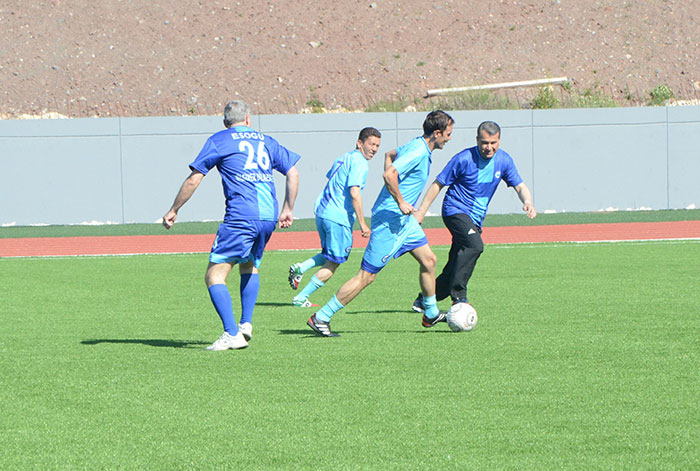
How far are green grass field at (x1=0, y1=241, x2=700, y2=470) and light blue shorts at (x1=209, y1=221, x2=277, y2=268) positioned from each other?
2.63 feet

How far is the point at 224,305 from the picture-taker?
29.7 ft

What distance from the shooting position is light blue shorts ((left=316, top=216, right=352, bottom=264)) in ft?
39.6

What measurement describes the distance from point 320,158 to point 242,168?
2144cm

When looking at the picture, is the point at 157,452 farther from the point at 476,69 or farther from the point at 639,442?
the point at 476,69

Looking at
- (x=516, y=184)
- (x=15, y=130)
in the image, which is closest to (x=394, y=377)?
(x=516, y=184)

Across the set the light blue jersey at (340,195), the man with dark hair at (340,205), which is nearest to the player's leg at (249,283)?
the man with dark hair at (340,205)

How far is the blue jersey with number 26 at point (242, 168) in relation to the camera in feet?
29.5

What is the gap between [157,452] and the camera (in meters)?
5.70

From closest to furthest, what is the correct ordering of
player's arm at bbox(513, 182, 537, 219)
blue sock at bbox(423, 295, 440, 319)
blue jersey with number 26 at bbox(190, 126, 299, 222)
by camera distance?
blue jersey with number 26 at bbox(190, 126, 299, 222) → blue sock at bbox(423, 295, 440, 319) → player's arm at bbox(513, 182, 537, 219)

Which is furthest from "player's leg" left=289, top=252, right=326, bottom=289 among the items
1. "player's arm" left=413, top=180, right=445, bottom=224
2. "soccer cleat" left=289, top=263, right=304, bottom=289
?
"player's arm" left=413, top=180, right=445, bottom=224

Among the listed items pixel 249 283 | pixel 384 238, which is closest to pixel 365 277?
pixel 384 238

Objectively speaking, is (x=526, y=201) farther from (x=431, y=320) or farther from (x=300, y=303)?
(x=300, y=303)

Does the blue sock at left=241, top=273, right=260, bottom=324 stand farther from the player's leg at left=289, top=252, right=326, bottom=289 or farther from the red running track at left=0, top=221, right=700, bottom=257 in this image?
the red running track at left=0, top=221, right=700, bottom=257

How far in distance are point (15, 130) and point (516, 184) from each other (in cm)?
2128
